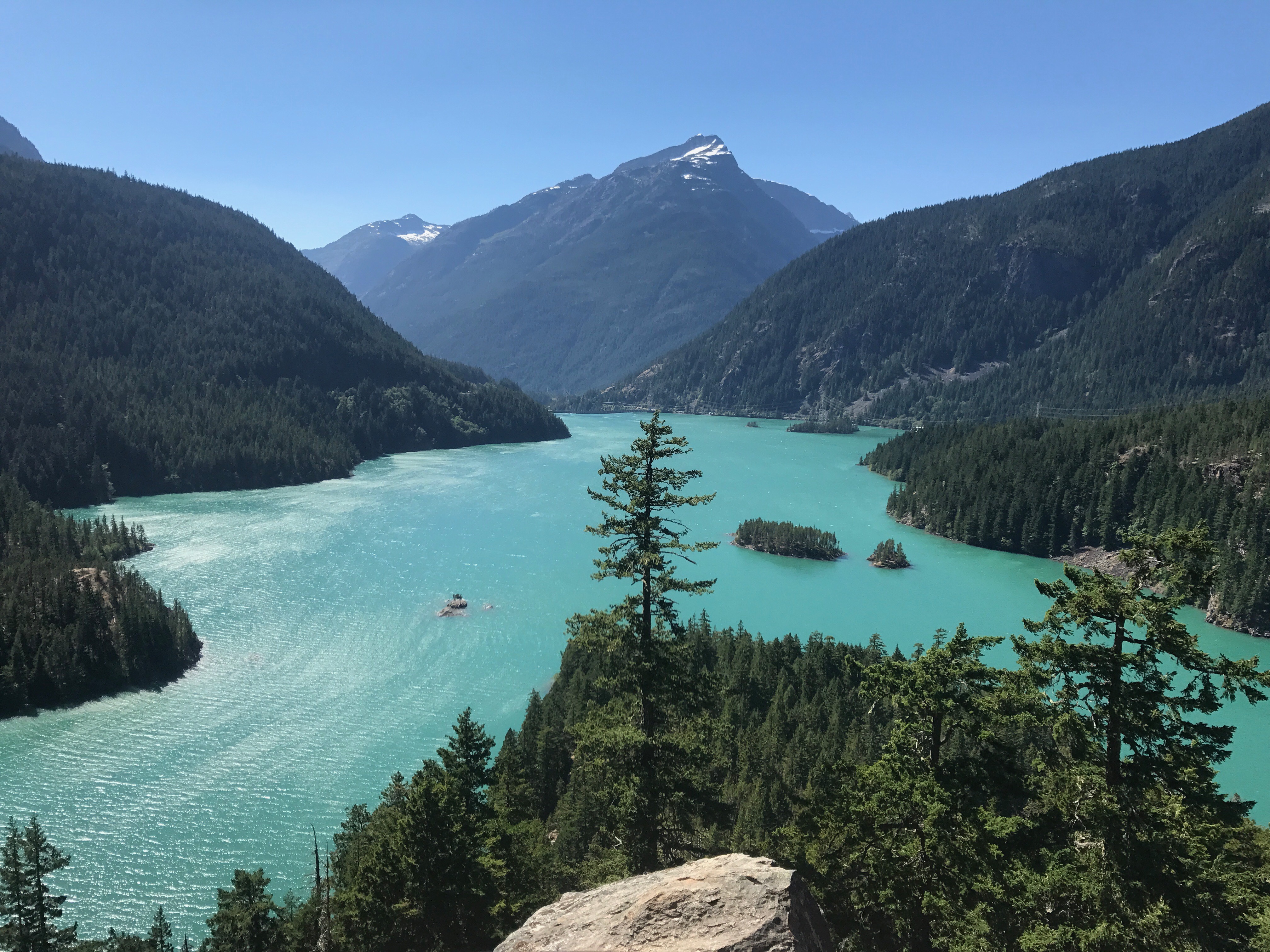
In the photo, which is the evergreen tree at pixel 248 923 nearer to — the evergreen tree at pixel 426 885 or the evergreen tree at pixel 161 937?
the evergreen tree at pixel 161 937

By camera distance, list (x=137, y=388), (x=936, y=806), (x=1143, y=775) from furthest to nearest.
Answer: (x=137, y=388) < (x=936, y=806) < (x=1143, y=775)

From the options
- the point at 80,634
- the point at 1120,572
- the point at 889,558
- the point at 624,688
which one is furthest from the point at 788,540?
the point at 624,688

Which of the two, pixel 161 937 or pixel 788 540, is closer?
pixel 161 937

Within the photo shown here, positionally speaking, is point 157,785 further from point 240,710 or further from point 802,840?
point 802,840

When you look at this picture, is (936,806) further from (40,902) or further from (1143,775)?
(40,902)

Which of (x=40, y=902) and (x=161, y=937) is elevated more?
(x=40, y=902)

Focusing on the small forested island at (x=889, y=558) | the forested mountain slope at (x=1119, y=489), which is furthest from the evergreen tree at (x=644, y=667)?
the small forested island at (x=889, y=558)
